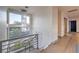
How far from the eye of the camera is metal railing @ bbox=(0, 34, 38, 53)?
135cm

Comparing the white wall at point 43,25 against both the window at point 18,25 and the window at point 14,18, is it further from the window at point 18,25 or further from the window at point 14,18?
the window at point 14,18

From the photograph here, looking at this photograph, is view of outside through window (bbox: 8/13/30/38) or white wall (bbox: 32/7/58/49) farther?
white wall (bbox: 32/7/58/49)

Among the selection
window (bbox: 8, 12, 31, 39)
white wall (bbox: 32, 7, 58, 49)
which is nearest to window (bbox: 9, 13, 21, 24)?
window (bbox: 8, 12, 31, 39)

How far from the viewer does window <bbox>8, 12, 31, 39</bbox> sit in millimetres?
1394

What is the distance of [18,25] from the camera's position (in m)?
1.48

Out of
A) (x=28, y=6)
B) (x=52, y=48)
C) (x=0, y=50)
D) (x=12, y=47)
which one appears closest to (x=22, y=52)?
(x=12, y=47)

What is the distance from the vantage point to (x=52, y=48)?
1.55 m

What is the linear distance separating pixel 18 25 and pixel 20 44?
25 cm

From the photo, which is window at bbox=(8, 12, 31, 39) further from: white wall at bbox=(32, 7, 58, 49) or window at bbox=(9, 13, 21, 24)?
white wall at bbox=(32, 7, 58, 49)

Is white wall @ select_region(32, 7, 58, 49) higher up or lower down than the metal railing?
higher up

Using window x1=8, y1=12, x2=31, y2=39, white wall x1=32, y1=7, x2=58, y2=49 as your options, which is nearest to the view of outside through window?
window x1=8, y1=12, x2=31, y2=39

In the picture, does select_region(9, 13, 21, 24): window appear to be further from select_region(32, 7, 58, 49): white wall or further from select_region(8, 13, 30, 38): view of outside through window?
select_region(32, 7, 58, 49): white wall

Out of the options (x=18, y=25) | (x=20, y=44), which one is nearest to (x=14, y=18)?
(x=18, y=25)
